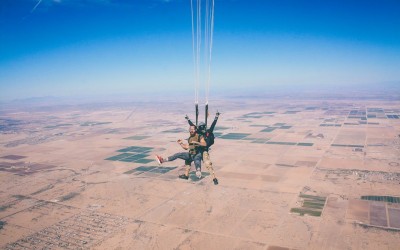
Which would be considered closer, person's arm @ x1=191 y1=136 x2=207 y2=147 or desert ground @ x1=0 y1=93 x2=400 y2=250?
person's arm @ x1=191 y1=136 x2=207 y2=147

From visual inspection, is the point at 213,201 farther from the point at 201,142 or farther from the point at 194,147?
the point at 201,142

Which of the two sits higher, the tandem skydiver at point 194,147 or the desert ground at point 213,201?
the tandem skydiver at point 194,147

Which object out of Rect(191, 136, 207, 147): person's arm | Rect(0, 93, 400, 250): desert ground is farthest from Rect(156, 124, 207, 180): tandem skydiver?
Rect(0, 93, 400, 250): desert ground

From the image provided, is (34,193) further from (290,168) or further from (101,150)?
(290,168)

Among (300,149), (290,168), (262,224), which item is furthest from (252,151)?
(262,224)

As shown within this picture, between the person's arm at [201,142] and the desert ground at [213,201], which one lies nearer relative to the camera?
the person's arm at [201,142]

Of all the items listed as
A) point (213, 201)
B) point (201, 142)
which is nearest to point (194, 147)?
point (201, 142)

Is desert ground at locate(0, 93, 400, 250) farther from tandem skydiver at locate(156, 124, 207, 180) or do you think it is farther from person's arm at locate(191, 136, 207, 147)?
person's arm at locate(191, 136, 207, 147)

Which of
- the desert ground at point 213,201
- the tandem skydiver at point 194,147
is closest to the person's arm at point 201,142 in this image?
the tandem skydiver at point 194,147

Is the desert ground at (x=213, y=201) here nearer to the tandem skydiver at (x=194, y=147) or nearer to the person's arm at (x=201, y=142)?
the tandem skydiver at (x=194, y=147)

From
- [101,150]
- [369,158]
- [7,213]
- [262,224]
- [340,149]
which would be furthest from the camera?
[101,150]

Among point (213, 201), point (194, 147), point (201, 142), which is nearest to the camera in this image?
point (201, 142)
